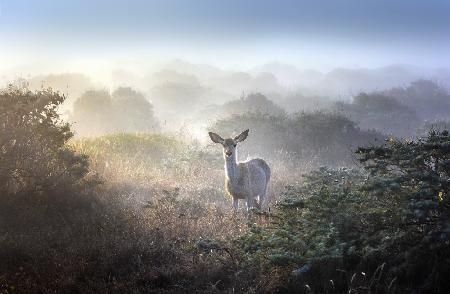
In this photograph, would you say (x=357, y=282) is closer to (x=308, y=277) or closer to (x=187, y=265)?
(x=308, y=277)

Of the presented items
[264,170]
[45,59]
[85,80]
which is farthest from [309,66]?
[264,170]

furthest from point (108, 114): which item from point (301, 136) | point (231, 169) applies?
point (231, 169)

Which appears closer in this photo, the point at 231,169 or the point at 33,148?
the point at 33,148

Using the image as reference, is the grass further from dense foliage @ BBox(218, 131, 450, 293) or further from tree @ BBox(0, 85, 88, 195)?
dense foliage @ BBox(218, 131, 450, 293)

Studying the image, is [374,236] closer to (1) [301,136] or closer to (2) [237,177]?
(2) [237,177]

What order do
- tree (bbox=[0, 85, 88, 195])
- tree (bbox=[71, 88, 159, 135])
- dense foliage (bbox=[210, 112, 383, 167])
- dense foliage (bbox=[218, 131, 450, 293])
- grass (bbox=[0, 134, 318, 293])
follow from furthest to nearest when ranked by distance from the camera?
tree (bbox=[71, 88, 159, 135]), dense foliage (bbox=[210, 112, 383, 167]), tree (bbox=[0, 85, 88, 195]), grass (bbox=[0, 134, 318, 293]), dense foliage (bbox=[218, 131, 450, 293])

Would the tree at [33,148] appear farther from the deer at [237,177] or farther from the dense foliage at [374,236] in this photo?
the dense foliage at [374,236]

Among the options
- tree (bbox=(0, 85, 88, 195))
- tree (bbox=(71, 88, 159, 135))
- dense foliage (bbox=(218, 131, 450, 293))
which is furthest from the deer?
tree (bbox=(71, 88, 159, 135))

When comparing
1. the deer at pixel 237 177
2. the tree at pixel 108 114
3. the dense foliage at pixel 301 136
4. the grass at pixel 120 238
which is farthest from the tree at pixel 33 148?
the tree at pixel 108 114

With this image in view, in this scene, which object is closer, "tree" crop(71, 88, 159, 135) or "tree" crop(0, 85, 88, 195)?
"tree" crop(0, 85, 88, 195)

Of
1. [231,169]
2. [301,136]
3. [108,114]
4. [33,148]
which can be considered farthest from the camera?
[108,114]

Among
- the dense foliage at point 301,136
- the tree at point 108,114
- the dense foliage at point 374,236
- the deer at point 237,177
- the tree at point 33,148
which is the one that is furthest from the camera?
the tree at point 108,114

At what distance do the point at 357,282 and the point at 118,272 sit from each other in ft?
11.4

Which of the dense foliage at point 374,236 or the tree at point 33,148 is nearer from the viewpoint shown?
the dense foliage at point 374,236
